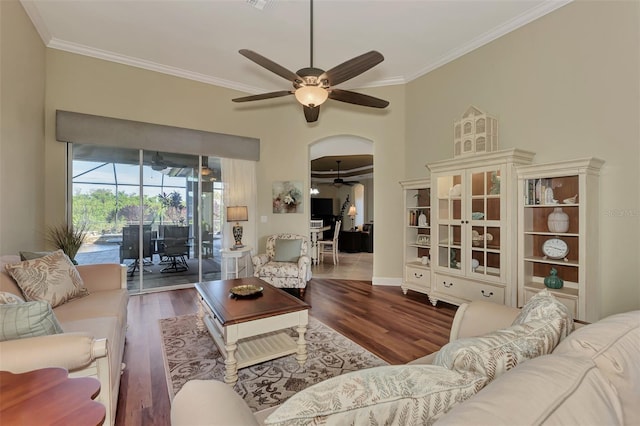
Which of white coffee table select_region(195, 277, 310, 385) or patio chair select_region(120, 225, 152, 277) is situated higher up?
patio chair select_region(120, 225, 152, 277)

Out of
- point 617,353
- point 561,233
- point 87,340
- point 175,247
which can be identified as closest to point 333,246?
point 175,247

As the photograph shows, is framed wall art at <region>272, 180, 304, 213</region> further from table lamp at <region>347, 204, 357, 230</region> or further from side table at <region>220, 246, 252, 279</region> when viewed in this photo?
table lamp at <region>347, 204, 357, 230</region>

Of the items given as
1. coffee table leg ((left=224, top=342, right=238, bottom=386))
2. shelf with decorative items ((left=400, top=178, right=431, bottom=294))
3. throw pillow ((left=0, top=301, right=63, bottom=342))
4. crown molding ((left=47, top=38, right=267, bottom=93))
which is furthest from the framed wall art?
throw pillow ((left=0, top=301, right=63, bottom=342))

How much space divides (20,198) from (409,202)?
4.89 m

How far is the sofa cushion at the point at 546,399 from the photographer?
0.58 metres

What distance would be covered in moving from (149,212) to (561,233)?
17.9ft

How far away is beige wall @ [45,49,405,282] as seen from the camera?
12.9 feet

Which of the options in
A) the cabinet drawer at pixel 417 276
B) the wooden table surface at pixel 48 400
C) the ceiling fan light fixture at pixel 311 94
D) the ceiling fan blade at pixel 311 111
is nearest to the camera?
the wooden table surface at pixel 48 400

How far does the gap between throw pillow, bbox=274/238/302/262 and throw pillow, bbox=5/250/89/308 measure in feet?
8.61

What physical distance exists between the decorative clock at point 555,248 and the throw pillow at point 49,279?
451 centimetres

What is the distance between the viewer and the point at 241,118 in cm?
522

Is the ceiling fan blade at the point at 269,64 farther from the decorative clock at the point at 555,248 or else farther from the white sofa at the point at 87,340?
the decorative clock at the point at 555,248

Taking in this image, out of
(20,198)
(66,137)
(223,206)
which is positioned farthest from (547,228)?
(66,137)

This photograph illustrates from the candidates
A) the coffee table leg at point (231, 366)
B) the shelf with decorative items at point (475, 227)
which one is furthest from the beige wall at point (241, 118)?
the coffee table leg at point (231, 366)
